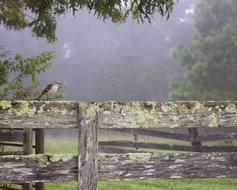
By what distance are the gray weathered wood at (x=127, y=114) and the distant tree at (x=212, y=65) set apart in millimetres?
24717

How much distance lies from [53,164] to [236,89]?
2652 centimetres

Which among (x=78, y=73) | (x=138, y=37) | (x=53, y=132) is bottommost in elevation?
(x=53, y=132)

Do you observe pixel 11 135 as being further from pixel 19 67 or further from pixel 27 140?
pixel 27 140

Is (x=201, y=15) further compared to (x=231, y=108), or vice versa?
(x=201, y=15)

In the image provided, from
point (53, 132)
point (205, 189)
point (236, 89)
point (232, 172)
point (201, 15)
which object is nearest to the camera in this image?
point (232, 172)

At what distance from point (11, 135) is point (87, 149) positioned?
18.8 feet

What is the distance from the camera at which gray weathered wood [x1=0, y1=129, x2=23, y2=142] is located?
893cm

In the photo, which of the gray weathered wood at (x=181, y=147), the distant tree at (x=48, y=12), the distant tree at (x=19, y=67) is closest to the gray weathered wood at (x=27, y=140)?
the distant tree at (x=48, y=12)

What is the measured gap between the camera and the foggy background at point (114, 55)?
182 ft

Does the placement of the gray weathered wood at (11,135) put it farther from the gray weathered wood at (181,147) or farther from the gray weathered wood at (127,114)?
the gray weathered wood at (181,147)

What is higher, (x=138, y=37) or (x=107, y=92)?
(x=138, y=37)

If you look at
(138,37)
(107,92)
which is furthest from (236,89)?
(138,37)

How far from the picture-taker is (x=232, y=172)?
3971mm

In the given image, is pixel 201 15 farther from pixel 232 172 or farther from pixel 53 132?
pixel 232 172
